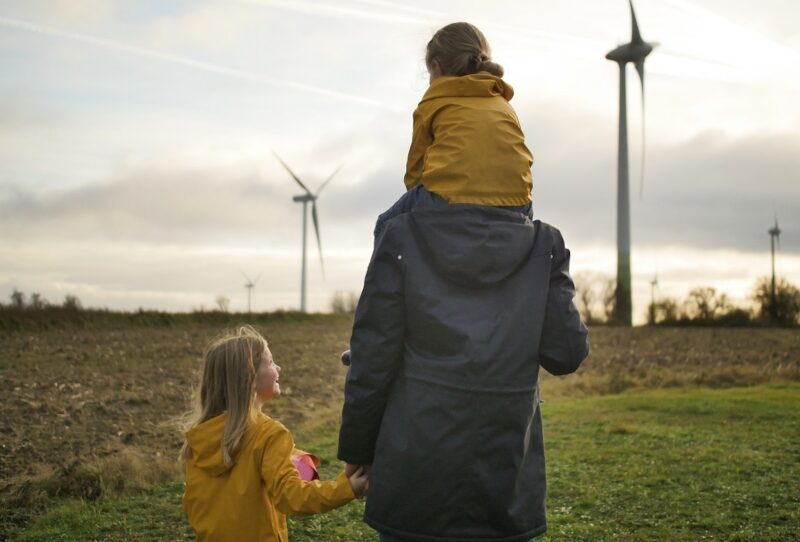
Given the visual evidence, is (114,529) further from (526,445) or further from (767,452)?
(767,452)

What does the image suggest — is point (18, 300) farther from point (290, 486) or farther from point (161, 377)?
point (290, 486)

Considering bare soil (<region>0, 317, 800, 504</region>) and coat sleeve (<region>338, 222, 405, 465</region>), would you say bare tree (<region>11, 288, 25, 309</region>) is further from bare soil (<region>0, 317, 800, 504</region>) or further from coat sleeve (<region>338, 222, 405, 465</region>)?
coat sleeve (<region>338, 222, 405, 465</region>)

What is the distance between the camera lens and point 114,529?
21.0 feet

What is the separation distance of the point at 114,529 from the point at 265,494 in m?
3.57

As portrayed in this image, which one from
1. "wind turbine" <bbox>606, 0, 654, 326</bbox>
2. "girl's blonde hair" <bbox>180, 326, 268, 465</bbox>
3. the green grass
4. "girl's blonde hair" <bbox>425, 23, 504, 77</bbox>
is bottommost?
the green grass

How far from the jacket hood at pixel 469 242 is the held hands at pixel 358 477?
79 cm

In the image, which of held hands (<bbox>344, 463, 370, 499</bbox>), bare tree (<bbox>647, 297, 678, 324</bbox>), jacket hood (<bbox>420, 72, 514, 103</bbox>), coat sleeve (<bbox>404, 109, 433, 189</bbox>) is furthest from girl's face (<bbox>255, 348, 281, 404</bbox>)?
bare tree (<bbox>647, 297, 678, 324</bbox>)

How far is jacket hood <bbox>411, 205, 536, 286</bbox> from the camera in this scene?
281cm

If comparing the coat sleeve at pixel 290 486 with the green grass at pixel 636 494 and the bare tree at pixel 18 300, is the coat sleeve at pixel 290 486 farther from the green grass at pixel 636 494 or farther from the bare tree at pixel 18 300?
the bare tree at pixel 18 300

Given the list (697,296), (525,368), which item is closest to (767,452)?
(525,368)

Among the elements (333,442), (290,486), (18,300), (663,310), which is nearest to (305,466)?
(290,486)

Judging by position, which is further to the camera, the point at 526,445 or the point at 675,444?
the point at 675,444

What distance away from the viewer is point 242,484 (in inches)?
133

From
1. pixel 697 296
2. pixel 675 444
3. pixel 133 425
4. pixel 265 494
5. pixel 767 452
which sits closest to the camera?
pixel 265 494
